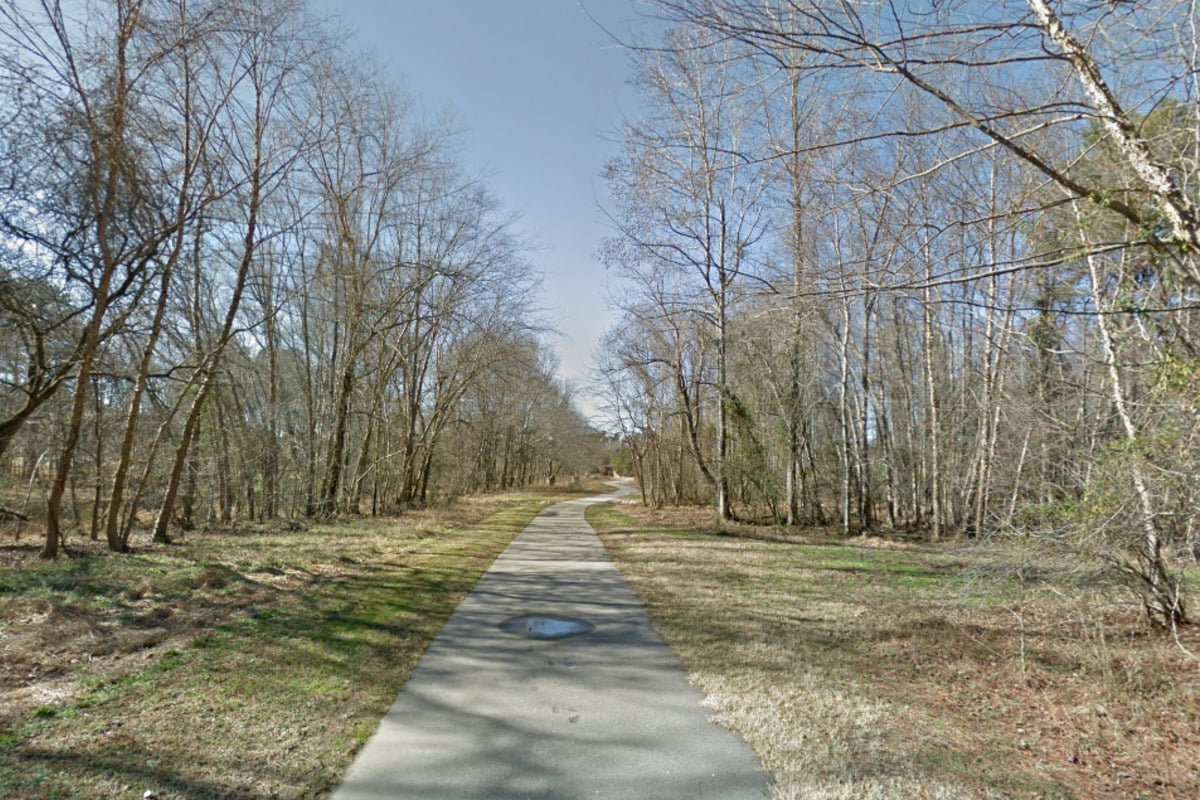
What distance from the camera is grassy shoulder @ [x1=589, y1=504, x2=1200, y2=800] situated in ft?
10.8

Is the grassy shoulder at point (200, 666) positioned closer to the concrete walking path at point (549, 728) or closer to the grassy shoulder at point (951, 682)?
the concrete walking path at point (549, 728)

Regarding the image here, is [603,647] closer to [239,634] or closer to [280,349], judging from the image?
[239,634]

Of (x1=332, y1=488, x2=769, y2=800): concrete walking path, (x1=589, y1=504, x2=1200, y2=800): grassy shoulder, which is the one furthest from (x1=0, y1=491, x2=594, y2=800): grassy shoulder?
(x1=589, y1=504, x2=1200, y2=800): grassy shoulder

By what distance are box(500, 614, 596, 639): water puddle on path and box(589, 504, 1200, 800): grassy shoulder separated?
942mm

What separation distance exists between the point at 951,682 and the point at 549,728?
11.9 ft

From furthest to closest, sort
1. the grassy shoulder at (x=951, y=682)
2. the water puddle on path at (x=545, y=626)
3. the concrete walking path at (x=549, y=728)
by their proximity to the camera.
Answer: the water puddle on path at (x=545, y=626)
the grassy shoulder at (x=951, y=682)
the concrete walking path at (x=549, y=728)

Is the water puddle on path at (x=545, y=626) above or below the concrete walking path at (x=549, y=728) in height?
below

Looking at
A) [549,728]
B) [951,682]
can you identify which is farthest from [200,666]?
[951,682]

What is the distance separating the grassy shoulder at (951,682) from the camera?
129 inches

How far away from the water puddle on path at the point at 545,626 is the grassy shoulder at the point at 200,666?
86 centimetres

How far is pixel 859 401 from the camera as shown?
60.3 ft

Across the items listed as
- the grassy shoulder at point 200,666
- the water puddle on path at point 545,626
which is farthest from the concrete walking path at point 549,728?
the grassy shoulder at point 200,666

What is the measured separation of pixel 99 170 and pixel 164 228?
1.36m

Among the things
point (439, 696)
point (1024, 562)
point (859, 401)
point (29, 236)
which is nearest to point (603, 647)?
point (439, 696)
